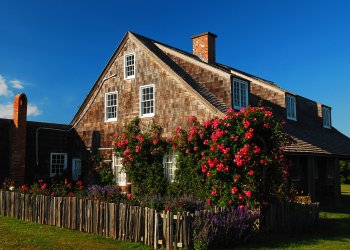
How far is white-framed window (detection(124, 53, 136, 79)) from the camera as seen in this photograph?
72.7 ft

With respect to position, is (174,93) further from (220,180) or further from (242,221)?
(242,221)

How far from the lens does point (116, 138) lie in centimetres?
2162

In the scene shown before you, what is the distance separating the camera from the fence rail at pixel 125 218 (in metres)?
10.9

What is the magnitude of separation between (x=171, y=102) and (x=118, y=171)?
5.21 meters

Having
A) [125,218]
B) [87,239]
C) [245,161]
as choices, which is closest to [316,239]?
[245,161]

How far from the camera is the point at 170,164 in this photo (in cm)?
1952

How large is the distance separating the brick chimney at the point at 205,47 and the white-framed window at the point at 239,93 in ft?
18.9

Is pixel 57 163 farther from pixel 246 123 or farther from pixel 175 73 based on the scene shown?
pixel 246 123

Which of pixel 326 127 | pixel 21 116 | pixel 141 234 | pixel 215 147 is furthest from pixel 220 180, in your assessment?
pixel 326 127

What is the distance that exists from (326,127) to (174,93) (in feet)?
54.0

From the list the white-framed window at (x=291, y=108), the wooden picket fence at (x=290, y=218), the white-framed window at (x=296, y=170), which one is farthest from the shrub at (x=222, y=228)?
the white-framed window at (x=291, y=108)

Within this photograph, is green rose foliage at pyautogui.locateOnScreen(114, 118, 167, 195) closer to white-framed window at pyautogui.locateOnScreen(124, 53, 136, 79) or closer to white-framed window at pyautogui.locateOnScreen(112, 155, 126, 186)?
white-framed window at pyautogui.locateOnScreen(112, 155, 126, 186)

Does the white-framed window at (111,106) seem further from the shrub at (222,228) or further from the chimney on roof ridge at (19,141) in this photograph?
the shrub at (222,228)

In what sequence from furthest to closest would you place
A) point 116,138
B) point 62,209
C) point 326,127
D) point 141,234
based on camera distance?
point 326,127
point 116,138
point 62,209
point 141,234
